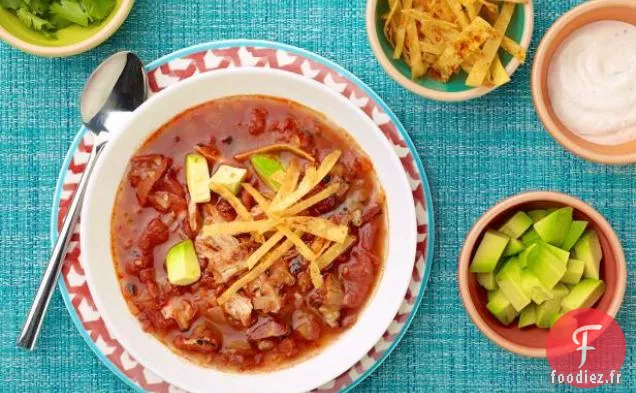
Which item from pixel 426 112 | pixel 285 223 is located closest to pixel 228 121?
pixel 285 223

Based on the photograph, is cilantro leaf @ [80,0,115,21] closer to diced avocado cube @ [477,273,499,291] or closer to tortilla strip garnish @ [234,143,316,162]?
tortilla strip garnish @ [234,143,316,162]

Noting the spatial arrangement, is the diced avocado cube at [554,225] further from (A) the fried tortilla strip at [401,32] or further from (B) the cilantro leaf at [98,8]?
(B) the cilantro leaf at [98,8]

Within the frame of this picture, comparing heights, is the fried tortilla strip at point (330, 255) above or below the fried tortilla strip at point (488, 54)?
below

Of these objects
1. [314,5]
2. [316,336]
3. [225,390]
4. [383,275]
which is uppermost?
[314,5]

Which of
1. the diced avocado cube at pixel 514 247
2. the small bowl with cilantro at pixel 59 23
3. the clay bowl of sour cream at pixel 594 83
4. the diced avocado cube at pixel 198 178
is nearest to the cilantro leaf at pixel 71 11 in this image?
the small bowl with cilantro at pixel 59 23

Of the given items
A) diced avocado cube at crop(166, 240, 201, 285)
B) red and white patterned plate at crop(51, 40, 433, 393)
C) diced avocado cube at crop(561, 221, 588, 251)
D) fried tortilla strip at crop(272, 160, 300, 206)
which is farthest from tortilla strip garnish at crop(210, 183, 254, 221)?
diced avocado cube at crop(561, 221, 588, 251)

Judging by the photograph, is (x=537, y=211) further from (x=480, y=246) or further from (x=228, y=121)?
(x=228, y=121)
